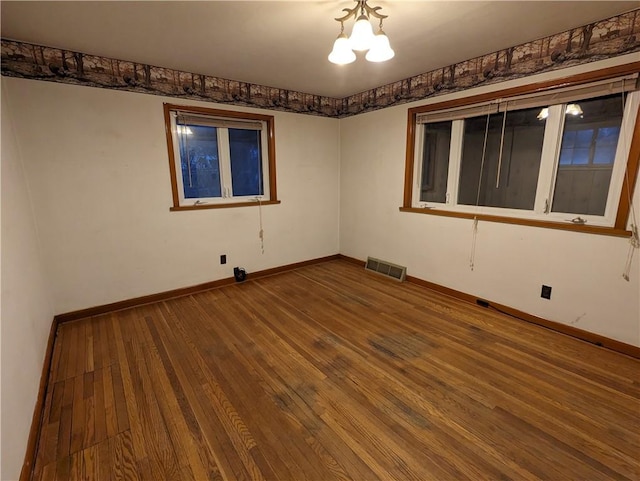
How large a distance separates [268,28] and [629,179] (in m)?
2.83

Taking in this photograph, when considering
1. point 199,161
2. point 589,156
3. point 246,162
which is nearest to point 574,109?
point 589,156

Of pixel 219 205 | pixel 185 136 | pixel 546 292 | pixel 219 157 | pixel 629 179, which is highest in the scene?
pixel 185 136

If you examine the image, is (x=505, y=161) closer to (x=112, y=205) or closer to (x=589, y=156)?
(x=589, y=156)

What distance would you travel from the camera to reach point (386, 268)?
13.5ft

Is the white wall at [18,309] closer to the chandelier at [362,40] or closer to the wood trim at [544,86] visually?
the chandelier at [362,40]

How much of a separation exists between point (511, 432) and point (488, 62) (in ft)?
9.63

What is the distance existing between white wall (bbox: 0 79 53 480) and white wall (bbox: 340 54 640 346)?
3.52 metres

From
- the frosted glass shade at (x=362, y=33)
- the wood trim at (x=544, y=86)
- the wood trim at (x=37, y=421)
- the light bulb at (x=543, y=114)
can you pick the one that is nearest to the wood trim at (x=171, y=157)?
the wood trim at (x=37, y=421)

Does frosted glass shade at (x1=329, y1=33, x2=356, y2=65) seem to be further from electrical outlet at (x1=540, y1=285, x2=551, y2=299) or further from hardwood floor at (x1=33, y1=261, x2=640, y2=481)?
electrical outlet at (x1=540, y1=285, x2=551, y2=299)

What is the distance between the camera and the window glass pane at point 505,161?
274 cm

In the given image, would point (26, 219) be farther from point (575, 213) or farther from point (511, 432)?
point (575, 213)

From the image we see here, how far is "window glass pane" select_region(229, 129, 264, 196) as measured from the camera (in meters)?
3.76

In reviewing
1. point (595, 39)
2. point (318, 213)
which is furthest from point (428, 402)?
point (318, 213)

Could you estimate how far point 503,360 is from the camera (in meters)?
2.26
